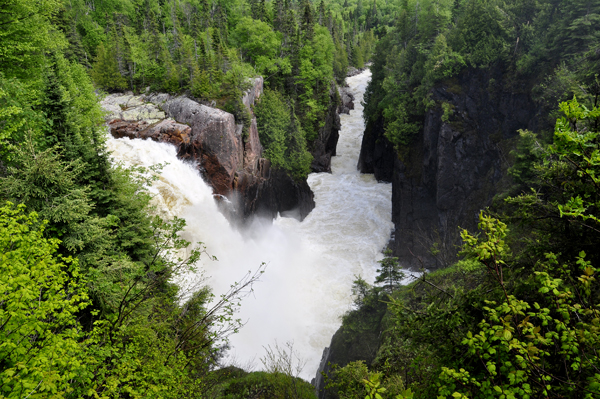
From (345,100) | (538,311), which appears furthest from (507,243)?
(345,100)

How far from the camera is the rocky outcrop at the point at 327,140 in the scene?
132 feet

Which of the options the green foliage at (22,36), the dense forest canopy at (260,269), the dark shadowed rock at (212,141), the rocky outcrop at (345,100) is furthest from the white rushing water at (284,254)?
the rocky outcrop at (345,100)

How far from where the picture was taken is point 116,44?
98.7 feet

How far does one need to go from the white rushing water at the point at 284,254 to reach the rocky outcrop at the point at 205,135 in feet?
3.86

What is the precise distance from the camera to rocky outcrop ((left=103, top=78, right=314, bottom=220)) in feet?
77.5

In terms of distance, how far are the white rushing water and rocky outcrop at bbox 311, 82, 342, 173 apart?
24.5ft

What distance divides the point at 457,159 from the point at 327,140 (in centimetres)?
1909

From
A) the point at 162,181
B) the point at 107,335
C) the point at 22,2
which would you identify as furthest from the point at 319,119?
the point at 107,335

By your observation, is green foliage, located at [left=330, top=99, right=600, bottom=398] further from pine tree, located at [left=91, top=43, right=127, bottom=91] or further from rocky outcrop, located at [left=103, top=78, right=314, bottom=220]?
pine tree, located at [left=91, top=43, right=127, bottom=91]

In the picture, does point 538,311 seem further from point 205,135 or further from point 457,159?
point 457,159

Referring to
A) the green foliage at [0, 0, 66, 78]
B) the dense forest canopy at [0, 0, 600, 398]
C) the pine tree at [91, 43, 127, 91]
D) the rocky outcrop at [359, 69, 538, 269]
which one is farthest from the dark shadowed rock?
the rocky outcrop at [359, 69, 538, 269]

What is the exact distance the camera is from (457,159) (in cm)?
2592

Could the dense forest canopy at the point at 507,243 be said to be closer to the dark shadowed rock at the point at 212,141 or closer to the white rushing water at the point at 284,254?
the white rushing water at the point at 284,254

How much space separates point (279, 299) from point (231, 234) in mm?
6080
